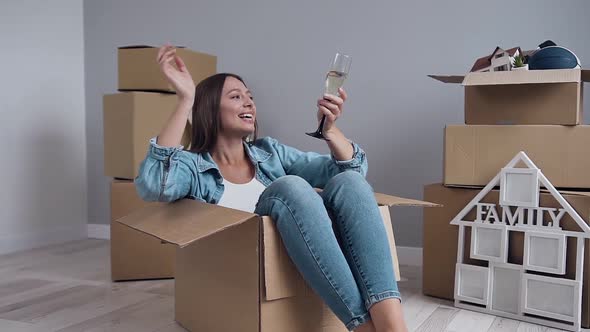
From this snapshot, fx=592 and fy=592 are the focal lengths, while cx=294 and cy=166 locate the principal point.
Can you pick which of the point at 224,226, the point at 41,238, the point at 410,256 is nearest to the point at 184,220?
the point at 224,226

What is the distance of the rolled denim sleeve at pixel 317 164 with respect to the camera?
1582mm

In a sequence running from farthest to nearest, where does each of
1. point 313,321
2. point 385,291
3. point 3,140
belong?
point 3,140
point 313,321
point 385,291

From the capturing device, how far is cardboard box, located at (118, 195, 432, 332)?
1.26 meters

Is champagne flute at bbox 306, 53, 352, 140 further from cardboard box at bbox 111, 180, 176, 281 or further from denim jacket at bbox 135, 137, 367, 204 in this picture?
cardboard box at bbox 111, 180, 176, 281

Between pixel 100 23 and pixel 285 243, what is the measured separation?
223 centimetres

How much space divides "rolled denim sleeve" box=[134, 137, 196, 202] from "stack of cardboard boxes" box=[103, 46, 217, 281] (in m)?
0.74

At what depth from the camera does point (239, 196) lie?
5.29 ft

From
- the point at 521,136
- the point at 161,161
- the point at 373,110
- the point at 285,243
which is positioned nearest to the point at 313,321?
the point at 285,243

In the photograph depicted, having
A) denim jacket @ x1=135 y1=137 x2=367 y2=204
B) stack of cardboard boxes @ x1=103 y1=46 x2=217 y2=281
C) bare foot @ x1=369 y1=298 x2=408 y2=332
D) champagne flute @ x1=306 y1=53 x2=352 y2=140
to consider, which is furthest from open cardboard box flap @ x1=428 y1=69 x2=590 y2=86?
stack of cardboard boxes @ x1=103 y1=46 x2=217 y2=281

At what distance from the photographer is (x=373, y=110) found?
8.12ft

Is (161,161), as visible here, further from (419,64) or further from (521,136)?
(419,64)

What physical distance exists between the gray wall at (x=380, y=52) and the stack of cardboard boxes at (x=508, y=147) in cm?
43

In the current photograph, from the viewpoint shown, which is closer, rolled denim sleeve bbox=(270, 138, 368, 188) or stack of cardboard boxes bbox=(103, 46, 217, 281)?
rolled denim sleeve bbox=(270, 138, 368, 188)

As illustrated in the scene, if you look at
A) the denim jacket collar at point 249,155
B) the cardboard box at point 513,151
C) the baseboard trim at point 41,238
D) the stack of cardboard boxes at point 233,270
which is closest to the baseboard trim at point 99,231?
the baseboard trim at point 41,238
